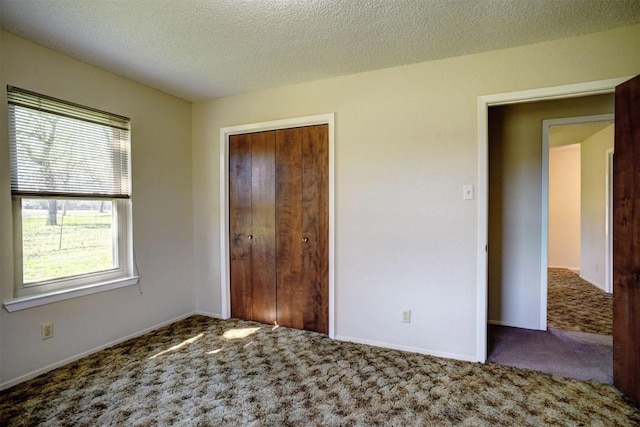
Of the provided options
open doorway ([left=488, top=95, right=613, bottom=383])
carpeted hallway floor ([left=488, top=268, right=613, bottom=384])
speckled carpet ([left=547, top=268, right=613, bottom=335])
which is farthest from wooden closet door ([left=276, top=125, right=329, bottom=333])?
speckled carpet ([left=547, top=268, right=613, bottom=335])

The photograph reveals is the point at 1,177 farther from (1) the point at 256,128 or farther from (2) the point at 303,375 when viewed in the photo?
(2) the point at 303,375

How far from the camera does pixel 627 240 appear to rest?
6.70ft

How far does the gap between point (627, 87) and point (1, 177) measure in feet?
13.7

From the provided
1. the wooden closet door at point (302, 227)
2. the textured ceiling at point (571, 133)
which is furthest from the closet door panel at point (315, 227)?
the textured ceiling at point (571, 133)

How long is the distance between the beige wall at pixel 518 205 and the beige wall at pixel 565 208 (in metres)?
3.79

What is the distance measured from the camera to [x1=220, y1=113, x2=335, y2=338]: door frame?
2.97 metres

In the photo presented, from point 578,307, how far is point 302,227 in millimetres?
3504

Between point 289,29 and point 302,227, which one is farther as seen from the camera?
point 302,227

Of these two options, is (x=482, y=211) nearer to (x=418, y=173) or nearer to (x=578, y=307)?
(x=418, y=173)

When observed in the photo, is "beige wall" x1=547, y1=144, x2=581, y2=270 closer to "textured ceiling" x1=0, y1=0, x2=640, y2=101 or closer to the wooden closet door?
"textured ceiling" x1=0, y1=0, x2=640, y2=101

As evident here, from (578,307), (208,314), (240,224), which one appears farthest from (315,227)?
(578,307)

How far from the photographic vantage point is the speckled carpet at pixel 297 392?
1.84 meters

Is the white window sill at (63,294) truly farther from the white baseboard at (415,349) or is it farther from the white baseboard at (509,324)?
the white baseboard at (509,324)

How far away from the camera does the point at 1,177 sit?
215cm
